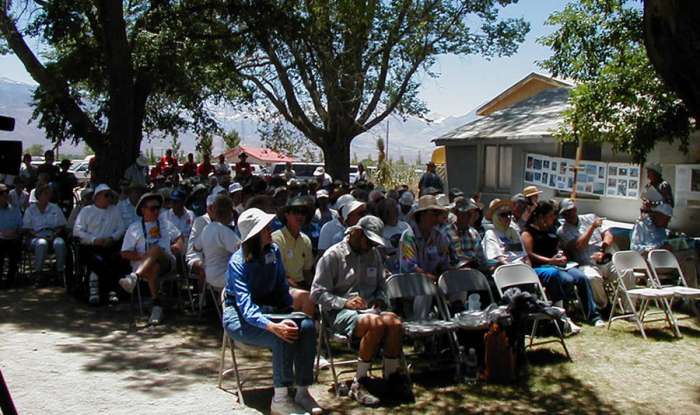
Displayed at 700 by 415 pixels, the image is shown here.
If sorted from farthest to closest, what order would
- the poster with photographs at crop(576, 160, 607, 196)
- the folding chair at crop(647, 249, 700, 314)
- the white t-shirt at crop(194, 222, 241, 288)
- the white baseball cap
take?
the poster with photographs at crop(576, 160, 607, 196)
the folding chair at crop(647, 249, 700, 314)
the white t-shirt at crop(194, 222, 241, 288)
the white baseball cap

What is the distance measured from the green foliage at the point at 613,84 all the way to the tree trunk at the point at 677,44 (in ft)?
17.9

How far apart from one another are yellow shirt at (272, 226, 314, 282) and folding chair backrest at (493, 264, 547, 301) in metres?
1.83

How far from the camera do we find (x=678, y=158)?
525 inches

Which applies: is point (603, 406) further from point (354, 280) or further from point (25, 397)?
point (25, 397)

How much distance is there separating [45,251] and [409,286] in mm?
5438

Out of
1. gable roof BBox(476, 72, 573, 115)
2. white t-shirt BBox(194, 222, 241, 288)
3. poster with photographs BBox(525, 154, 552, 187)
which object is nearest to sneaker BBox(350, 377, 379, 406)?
white t-shirt BBox(194, 222, 241, 288)

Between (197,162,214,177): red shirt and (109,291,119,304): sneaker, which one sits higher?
(197,162,214,177): red shirt

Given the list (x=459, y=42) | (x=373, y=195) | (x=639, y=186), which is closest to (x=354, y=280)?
→ (x=373, y=195)

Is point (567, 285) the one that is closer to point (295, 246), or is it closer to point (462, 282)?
Result: point (462, 282)

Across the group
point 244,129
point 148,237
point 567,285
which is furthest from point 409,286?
point 244,129

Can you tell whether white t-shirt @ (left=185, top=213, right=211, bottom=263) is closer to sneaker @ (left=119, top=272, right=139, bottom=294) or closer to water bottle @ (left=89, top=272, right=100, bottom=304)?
sneaker @ (left=119, top=272, right=139, bottom=294)

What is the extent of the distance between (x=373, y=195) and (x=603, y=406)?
15.5 ft

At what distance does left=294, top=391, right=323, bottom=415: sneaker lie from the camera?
15.8 ft

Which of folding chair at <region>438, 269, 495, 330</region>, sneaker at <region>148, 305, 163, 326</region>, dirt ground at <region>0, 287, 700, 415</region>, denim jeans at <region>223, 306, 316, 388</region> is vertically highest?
folding chair at <region>438, 269, 495, 330</region>
